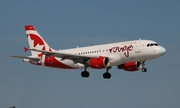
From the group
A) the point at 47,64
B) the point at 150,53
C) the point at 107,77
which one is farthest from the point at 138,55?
the point at 47,64

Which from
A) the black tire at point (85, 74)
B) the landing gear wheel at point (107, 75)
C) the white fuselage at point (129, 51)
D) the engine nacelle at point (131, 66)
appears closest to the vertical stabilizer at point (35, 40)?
the black tire at point (85, 74)

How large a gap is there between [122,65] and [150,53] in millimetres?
8509

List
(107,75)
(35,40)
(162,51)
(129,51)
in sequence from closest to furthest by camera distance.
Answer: (162,51)
(129,51)
(107,75)
(35,40)

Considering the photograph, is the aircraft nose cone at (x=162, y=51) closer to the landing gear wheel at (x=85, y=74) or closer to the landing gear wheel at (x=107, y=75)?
the landing gear wheel at (x=107, y=75)

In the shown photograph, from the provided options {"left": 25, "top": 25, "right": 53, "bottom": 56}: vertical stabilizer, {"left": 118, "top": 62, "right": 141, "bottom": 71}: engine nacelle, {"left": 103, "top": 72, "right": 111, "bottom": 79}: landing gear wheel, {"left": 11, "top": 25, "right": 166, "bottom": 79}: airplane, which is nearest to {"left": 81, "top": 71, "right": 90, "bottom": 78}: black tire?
{"left": 11, "top": 25, "right": 166, "bottom": 79}: airplane

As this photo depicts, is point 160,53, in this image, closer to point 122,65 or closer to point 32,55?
point 122,65

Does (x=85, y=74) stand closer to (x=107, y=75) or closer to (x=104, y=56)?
(x=107, y=75)

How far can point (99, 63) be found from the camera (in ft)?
304

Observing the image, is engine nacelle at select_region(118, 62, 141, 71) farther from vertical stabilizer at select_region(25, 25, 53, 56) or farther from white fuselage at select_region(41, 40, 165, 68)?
vertical stabilizer at select_region(25, 25, 53, 56)

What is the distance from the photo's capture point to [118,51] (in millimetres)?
92188

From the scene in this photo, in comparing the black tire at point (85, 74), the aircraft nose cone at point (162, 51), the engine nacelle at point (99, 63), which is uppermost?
the aircraft nose cone at point (162, 51)

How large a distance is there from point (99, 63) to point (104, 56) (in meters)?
1.72

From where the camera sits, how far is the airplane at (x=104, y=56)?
9094 centimetres

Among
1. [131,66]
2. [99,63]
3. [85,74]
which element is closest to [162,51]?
[131,66]
